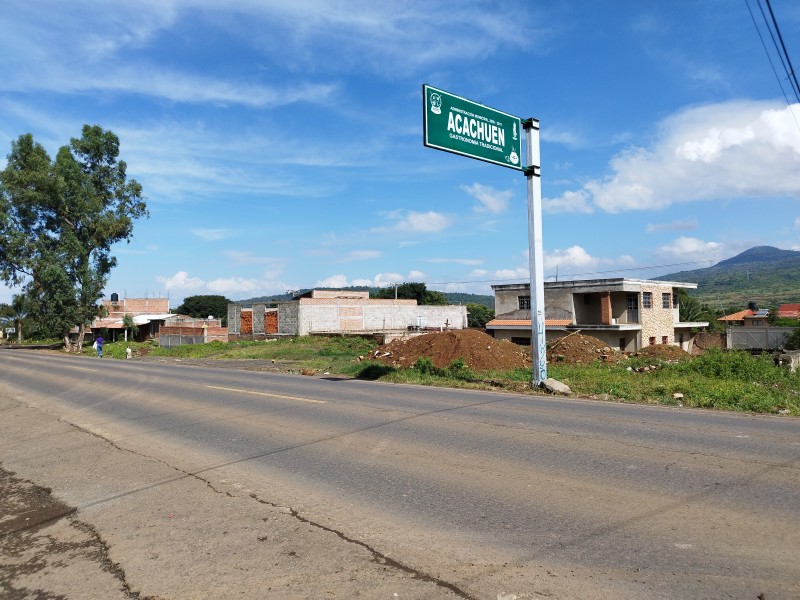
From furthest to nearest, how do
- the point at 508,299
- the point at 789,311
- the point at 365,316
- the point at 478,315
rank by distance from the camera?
the point at 478,315
the point at 789,311
the point at 365,316
the point at 508,299

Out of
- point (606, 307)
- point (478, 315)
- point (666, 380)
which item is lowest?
point (666, 380)

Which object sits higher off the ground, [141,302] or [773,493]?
[141,302]

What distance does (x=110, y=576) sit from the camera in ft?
15.5

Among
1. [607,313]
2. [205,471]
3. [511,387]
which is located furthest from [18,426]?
[607,313]

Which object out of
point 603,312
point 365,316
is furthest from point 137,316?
point 603,312

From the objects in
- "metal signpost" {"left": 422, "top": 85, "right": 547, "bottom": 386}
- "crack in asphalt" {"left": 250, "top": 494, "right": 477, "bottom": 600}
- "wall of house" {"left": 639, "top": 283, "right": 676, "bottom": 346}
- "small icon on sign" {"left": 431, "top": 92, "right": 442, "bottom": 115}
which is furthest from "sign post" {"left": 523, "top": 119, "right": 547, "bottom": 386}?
"wall of house" {"left": 639, "top": 283, "right": 676, "bottom": 346}

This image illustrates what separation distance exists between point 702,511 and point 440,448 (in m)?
3.76

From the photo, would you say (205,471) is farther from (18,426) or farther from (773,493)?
(18,426)

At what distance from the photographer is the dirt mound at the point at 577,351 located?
27.1m

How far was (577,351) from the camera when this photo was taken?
2784cm

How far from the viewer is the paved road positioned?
4352 mm

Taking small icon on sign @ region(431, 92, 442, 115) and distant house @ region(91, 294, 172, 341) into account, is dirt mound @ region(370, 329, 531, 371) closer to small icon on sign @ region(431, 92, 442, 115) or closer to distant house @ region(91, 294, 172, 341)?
small icon on sign @ region(431, 92, 442, 115)

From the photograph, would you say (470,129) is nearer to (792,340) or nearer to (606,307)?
(606,307)

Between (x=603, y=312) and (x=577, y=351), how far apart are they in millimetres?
17317
